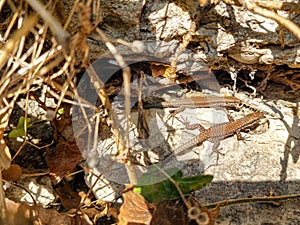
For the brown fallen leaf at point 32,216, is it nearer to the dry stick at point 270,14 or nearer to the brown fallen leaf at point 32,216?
the brown fallen leaf at point 32,216

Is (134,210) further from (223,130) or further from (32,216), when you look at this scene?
(223,130)

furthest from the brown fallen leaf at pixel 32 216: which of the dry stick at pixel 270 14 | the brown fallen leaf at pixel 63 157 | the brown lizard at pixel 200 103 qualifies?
the dry stick at pixel 270 14

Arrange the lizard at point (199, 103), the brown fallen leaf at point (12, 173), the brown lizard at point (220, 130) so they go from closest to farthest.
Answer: the brown fallen leaf at point (12, 173) → the brown lizard at point (220, 130) → the lizard at point (199, 103)

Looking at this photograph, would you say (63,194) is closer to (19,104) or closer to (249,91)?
(19,104)

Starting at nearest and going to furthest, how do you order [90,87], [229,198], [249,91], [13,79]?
[13,79] → [229,198] → [90,87] → [249,91]

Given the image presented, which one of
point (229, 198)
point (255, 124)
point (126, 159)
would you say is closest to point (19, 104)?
point (126, 159)

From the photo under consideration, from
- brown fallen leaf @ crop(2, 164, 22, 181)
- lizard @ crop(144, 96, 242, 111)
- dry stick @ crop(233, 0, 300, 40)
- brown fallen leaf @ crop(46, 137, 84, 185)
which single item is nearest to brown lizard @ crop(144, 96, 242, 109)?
lizard @ crop(144, 96, 242, 111)

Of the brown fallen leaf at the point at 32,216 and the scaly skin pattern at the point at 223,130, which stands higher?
the brown fallen leaf at the point at 32,216

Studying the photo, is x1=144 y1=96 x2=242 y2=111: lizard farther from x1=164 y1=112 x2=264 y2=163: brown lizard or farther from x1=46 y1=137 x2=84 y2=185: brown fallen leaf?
x1=46 y1=137 x2=84 y2=185: brown fallen leaf
